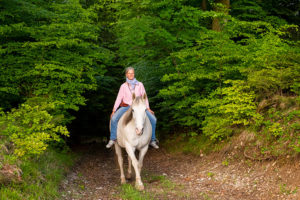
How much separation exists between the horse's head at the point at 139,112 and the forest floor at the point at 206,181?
150cm

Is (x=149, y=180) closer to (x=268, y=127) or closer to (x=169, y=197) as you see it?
(x=169, y=197)

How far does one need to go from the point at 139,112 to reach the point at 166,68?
5590 mm

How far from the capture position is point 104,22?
20984mm

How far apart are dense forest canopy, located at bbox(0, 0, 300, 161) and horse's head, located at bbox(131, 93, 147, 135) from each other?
6.01ft

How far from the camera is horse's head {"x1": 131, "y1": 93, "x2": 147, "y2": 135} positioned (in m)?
6.80

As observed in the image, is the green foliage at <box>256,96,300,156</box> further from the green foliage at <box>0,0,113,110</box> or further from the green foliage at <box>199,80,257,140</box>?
the green foliage at <box>0,0,113,110</box>

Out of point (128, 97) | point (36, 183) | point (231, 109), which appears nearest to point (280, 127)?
point (231, 109)

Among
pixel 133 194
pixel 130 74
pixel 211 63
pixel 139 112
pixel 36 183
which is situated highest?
pixel 130 74

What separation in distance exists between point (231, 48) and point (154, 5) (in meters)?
3.70

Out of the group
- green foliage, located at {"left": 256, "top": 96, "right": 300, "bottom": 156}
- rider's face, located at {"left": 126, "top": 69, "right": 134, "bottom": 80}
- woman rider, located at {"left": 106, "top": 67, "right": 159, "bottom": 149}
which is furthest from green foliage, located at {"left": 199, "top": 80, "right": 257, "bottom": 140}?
rider's face, located at {"left": 126, "top": 69, "right": 134, "bottom": 80}

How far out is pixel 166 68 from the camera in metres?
12.1

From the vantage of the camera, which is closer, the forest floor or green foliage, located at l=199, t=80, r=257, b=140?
the forest floor

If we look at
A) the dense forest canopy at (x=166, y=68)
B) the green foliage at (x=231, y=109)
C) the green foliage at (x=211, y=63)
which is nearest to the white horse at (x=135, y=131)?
the dense forest canopy at (x=166, y=68)

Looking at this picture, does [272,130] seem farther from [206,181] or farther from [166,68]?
[166,68]
